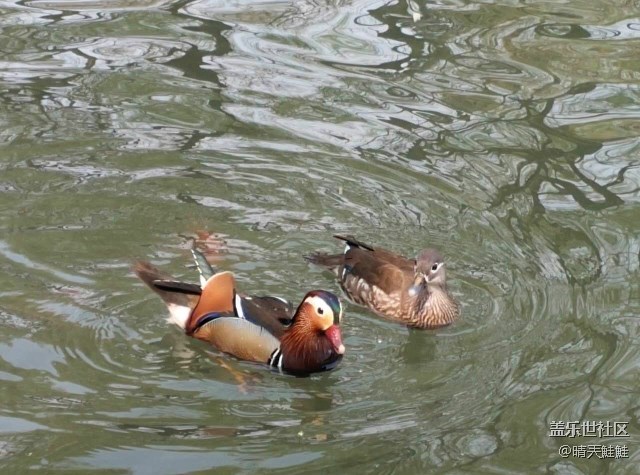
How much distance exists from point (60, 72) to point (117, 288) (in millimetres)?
3329

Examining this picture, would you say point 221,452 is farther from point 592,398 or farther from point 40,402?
point 592,398

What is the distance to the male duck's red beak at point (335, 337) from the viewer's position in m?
6.55

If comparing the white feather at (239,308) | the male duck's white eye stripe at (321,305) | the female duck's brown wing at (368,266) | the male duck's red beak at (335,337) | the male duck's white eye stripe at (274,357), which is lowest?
the male duck's white eye stripe at (274,357)

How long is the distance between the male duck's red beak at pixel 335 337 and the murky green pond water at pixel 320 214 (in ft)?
0.54

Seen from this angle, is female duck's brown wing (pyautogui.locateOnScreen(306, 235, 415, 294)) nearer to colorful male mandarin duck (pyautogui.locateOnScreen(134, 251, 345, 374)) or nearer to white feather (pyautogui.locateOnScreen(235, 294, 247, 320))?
colorful male mandarin duck (pyautogui.locateOnScreen(134, 251, 345, 374))

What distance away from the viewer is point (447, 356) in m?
6.87

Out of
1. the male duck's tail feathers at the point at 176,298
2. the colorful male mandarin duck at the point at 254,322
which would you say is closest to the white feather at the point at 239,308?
the colorful male mandarin duck at the point at 254,322

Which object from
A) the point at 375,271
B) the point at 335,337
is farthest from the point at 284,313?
the point at 375,271

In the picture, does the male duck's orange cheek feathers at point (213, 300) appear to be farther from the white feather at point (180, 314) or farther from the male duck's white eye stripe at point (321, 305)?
the male duck's white eye stripe at point (321, 305)

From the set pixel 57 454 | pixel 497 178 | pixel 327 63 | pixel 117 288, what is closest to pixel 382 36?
pixel 327 63

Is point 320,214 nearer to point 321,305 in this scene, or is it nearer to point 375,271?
point 375,271

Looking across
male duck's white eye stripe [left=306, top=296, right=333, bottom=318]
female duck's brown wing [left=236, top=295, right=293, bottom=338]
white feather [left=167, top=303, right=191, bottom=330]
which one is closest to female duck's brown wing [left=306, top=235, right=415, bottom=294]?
female duck's brown wing [left=236, top=295, right=293, bottom=338]

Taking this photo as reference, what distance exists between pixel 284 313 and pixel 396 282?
0.82 m

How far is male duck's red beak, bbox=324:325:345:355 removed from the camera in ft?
21.5
